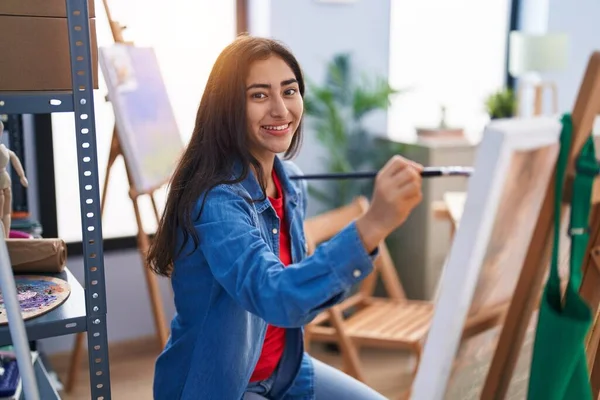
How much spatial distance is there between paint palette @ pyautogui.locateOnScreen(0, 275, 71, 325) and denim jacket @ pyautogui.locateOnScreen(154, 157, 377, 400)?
21 centimetres

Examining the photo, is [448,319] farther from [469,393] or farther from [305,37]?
[305,37]

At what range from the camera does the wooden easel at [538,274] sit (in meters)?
0.78

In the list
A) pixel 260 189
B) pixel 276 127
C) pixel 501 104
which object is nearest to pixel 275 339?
pixel 260 189

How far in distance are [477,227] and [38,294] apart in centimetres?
86

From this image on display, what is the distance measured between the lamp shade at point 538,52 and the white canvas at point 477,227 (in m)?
3.16

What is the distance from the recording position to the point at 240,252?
1.10 metres

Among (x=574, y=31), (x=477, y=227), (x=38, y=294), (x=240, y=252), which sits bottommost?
(x=38, y=294)

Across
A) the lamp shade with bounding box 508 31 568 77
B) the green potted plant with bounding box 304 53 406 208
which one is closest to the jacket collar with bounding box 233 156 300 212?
the green potted plant with bounding box 304 53 406 208

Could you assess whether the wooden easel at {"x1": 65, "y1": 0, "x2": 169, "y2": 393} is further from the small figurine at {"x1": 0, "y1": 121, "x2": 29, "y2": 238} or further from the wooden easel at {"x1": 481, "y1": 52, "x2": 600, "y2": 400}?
the wooden easel at {"x1": 481, "y1": 52, "x2": 600, "y2": 400}

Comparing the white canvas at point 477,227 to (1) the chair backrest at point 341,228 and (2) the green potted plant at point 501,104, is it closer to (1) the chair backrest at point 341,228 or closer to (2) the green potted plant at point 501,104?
(1) the chair backrest at point 341,228

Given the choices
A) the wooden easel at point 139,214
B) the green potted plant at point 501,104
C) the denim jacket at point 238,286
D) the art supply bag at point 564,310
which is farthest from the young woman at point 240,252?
the green potted plant at point 501,104

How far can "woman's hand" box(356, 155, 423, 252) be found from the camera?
89 centimetres

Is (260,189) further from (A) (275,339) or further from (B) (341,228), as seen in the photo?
(B) (341,228)

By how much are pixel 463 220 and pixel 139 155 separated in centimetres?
160
